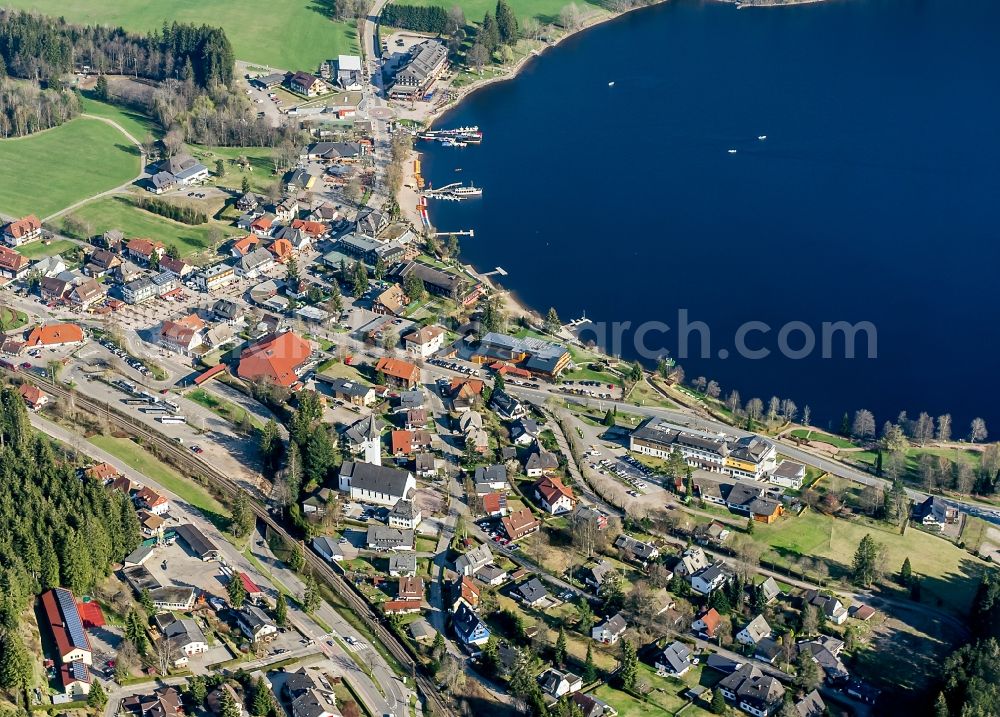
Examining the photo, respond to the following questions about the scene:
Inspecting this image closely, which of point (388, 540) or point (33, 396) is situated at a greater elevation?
point (33, 396)

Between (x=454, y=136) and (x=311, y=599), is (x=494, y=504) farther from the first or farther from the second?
(x=454, y=136)

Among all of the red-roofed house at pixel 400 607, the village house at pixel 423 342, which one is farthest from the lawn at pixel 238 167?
the red-roofed house at pixel 400 607

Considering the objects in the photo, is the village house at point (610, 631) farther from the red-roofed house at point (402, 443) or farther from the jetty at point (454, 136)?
the jetty at point (454, 136)

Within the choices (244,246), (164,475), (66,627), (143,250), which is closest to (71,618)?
(66,627)

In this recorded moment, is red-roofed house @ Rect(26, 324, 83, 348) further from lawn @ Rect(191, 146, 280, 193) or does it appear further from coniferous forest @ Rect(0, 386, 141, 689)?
lawn @ Rect(191, 146, 280, 193)

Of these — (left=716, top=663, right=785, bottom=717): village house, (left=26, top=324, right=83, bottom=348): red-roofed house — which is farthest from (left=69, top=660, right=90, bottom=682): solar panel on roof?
(left=26, top=324, right=83, bottom=348): red-roofed house

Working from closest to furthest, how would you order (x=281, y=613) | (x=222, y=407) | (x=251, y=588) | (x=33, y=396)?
(x=281, y=613), (x=251, y=588), (x=33, y=396), (x=222, y=407)
